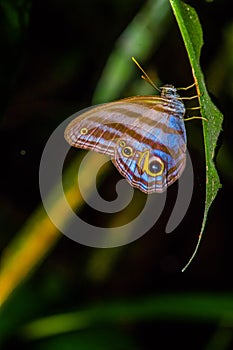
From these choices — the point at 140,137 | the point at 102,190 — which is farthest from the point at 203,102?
the point at 102,190

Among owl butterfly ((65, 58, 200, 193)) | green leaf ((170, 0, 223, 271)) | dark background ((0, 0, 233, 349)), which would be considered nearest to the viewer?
green leaf ((170, 0, 223, 271))

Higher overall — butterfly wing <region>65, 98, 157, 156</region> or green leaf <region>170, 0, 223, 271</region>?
green leaf <region>170, 0, 223, 271</region>

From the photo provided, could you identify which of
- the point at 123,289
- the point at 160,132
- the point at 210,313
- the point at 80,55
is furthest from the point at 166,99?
the point at 123,289

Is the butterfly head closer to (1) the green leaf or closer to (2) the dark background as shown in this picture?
→ (1) the green leaf

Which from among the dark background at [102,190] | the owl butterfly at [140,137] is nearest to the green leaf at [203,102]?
the owl butterfly at [140,137]

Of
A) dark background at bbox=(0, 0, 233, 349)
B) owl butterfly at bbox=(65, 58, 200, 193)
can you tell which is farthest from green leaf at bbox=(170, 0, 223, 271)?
dark background at bbox=(0, 0, 233, 349)

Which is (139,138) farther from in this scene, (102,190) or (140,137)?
(102,190)
